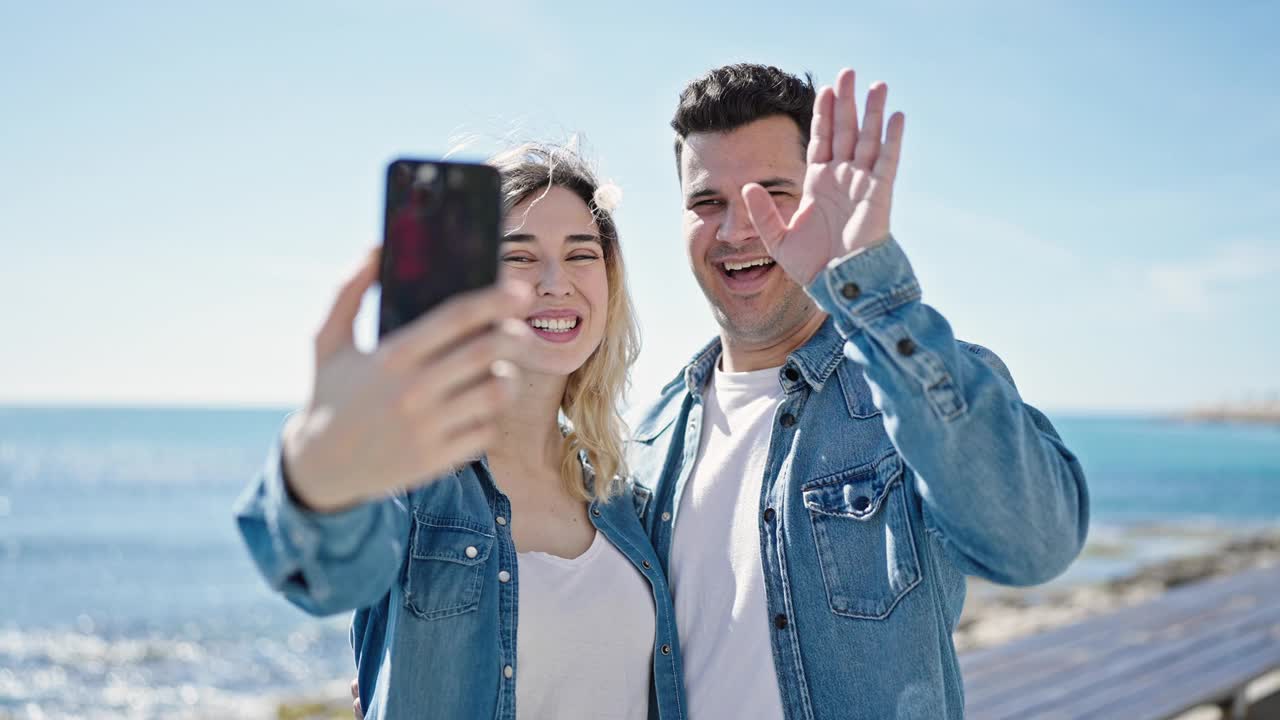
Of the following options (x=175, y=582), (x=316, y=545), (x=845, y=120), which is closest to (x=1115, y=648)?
(x=845, y=120)

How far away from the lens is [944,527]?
169cm

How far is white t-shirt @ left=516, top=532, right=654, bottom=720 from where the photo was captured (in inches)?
84.4

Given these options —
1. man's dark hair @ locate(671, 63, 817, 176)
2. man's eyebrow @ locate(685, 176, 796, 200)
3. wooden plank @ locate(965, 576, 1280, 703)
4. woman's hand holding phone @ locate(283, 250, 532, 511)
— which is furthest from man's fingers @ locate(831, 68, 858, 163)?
wooden plank @ locate(965, 576, 1280, 703)

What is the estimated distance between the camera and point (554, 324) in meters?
2.50

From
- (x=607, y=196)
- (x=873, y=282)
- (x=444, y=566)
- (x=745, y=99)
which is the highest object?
(x=745, y=99)

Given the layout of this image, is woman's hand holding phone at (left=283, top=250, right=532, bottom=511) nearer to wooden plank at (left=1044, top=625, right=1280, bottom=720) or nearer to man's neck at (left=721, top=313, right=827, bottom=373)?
man's neck at (left=721, top=313, right=827, bottom=373)

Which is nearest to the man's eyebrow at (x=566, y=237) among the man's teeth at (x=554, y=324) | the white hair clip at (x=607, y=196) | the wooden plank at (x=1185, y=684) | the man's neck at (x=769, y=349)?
the white hair clip at (x=607, y=196)

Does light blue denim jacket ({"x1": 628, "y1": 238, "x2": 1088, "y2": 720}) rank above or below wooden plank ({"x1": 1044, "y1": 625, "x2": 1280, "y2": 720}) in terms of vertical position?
above

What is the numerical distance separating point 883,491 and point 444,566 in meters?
1.00

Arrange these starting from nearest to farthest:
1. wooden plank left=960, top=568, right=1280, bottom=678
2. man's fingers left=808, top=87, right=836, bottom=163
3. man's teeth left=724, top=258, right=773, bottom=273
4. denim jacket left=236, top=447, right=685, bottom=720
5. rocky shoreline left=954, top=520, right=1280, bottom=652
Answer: man's fingers left=808, top=87, right=836, bottom=163 < denim jacket left=236, top=447, right=685, bottom=720 < man's teeth left=724, top=258, right=773, bottom=273 < wooden plank left=960, top=568, right=1280, bottom=678 < rocky shoreline left=954, top=520, right=1280, bottom=652

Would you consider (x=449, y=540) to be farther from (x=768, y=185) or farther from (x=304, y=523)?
(x=768, y=185)

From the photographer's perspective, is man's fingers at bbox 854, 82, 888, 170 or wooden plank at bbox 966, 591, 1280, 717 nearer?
man's fingers at bbox 854, 82, 888, 170

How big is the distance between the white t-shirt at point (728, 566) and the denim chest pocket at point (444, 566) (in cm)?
61

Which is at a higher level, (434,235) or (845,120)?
(845,120)
